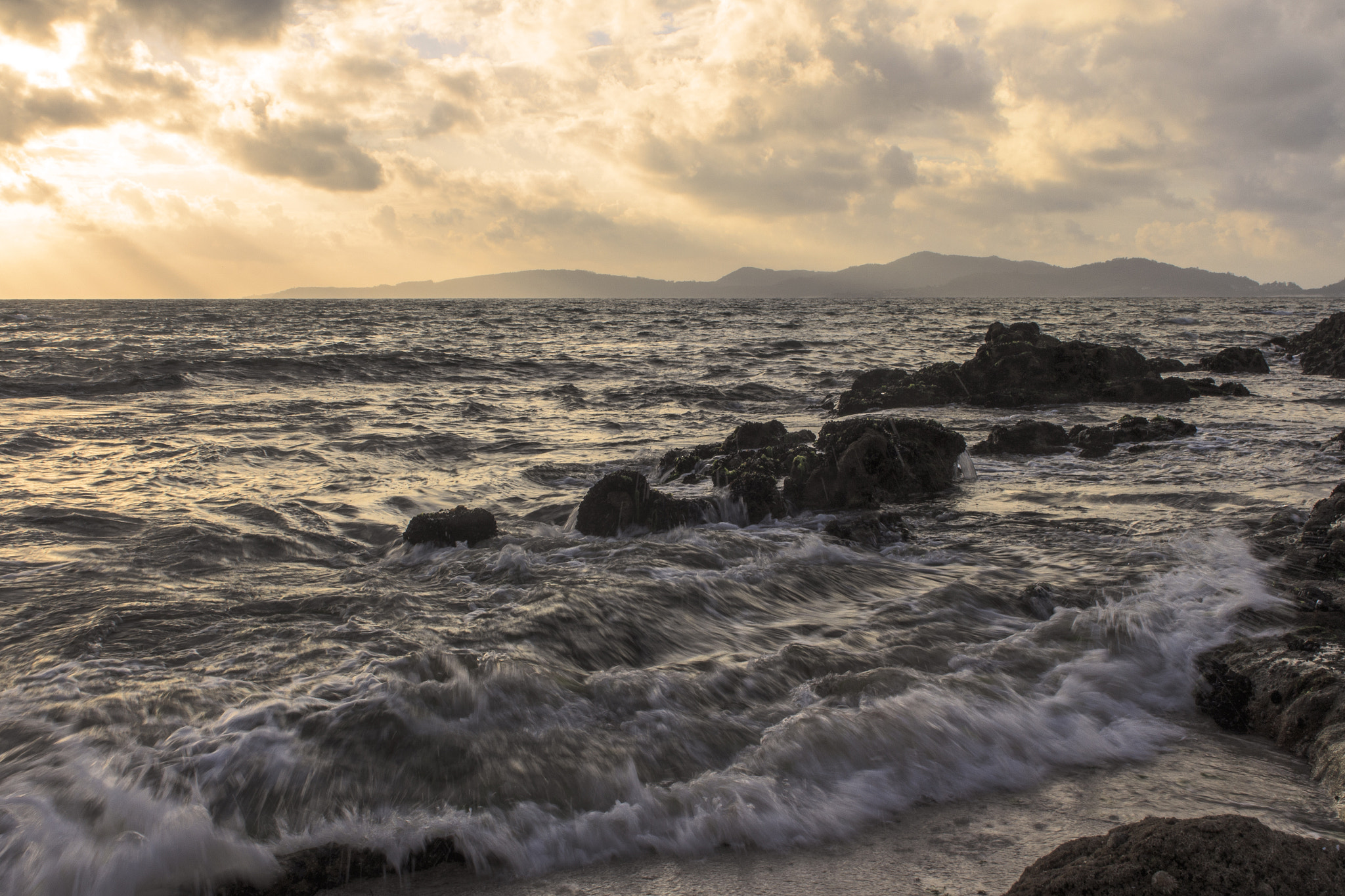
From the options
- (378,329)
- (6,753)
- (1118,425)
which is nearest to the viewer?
(6,753)

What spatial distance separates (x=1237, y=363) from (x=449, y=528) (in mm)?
18021

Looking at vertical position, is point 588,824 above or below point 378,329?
below

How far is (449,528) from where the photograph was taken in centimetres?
546

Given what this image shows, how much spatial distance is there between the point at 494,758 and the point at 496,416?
30.7 feet

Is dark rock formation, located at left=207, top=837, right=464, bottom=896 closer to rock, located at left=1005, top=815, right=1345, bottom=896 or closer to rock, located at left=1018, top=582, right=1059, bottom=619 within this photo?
rock, located at left=1005, top=815, right=1345, bottom=896

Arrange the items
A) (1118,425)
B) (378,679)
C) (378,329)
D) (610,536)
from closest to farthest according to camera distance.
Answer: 1. (378,679)
2. (610,536)
3. (1118,425)
4. (378,329)

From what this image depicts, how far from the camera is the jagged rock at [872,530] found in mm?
5543

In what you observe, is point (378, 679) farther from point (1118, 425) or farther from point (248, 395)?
point (248, 395)

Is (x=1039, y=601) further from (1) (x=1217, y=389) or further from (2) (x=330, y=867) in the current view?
(1) (x=1217, y=389)

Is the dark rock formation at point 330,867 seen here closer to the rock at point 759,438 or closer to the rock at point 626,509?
the rock at point 626,509

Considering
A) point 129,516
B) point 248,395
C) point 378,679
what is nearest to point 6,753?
point 378,679

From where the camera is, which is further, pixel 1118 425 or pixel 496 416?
pixel 496 416

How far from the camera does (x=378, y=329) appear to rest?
31.3 m

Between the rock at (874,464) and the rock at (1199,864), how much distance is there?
16.0 feet
